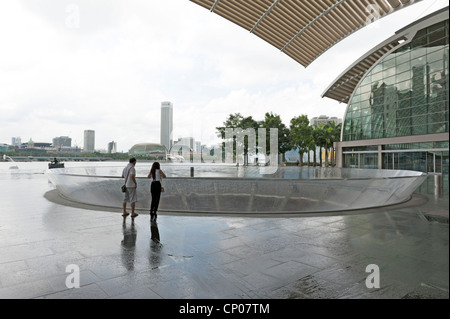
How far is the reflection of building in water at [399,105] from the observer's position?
27.0 m

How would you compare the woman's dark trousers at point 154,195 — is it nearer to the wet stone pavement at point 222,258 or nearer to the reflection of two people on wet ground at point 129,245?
the wet stone pavement at point 222,258

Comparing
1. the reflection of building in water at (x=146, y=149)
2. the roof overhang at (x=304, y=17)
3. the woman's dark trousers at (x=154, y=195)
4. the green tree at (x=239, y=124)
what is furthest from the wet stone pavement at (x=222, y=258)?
the reflection of building in water at (x=146, y=149)

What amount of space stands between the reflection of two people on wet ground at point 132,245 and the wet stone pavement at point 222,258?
0.06 feet

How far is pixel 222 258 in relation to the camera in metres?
4.94

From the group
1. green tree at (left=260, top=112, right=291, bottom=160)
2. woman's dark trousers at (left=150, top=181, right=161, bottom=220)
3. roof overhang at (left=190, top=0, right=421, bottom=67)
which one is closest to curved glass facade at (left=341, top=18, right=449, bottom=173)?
roof overhang at (left=190, top=0, right=421, bottom=67)

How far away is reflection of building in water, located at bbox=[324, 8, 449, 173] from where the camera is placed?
88.6ft

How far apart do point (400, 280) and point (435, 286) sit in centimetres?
75

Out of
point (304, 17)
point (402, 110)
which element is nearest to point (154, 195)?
point (304, 17)

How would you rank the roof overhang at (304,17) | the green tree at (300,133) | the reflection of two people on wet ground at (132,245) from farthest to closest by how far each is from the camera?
the green tree at (300,133)
the roof overhang at (304,17)
the reflection of two people on wet ground at (132,245)

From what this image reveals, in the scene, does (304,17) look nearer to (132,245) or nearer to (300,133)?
(132,245)

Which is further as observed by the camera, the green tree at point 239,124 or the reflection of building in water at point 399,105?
the green tree at point 239,124

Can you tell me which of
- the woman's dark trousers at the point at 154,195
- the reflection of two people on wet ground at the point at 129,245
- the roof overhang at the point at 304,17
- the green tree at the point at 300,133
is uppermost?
the roof overhang at the point at 304,17
